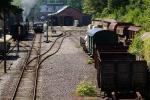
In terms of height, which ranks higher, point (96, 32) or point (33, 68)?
point (96, 32)

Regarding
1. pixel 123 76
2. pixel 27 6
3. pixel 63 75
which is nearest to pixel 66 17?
pixel 27 6

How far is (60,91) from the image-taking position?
82.1 feet

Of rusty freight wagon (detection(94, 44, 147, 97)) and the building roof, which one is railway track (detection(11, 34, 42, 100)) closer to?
rusty freight wagon (detection(94, 44, 147, 97))

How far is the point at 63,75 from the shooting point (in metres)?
30.9

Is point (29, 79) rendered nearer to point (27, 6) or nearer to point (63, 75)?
point (63, 75)

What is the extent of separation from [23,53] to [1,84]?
19043 millimetres

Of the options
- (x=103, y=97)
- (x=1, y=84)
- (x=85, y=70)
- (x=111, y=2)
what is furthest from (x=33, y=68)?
(x=111, y=2)

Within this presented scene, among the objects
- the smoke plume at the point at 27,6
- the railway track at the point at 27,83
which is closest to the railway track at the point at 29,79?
the railway track at the point at 27,83

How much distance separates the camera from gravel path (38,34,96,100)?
24.5m

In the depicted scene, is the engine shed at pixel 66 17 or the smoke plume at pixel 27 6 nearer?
the engine shed at pixel 66 17

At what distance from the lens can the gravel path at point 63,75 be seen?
80.3 feet

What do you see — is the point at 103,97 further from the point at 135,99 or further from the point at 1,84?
the point at 1,84

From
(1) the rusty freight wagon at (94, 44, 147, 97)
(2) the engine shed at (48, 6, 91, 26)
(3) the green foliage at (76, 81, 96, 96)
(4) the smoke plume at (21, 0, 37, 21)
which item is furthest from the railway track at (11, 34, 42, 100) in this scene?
(4) the smoke plume at (21, 0, 37, 21)

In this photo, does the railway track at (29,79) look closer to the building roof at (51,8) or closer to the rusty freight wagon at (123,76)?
the rusty freight wagon at (123,76)
